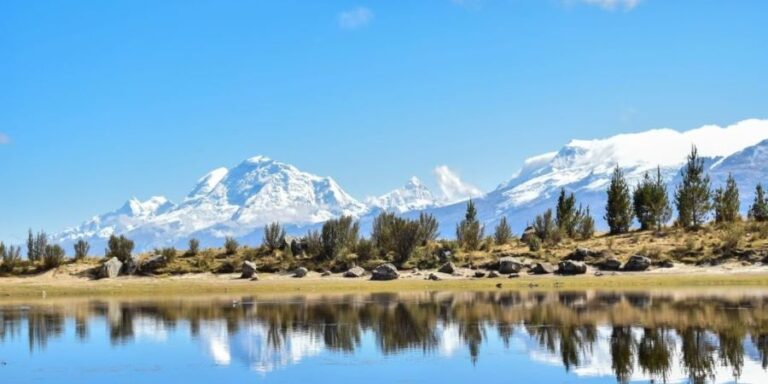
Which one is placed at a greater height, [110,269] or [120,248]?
[120,248]

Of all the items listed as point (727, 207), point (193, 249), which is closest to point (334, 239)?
point (193, 249)

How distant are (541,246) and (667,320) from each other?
137 feet

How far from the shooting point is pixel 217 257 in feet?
264

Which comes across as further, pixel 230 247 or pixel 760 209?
pixel 760 209

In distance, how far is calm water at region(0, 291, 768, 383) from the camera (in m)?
26.3

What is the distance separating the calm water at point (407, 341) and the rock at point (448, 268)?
765 inches

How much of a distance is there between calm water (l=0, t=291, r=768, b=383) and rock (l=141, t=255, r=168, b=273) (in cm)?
2414

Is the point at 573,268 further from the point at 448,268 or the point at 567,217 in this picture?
the point at 567,217

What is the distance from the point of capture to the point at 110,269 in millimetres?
74812

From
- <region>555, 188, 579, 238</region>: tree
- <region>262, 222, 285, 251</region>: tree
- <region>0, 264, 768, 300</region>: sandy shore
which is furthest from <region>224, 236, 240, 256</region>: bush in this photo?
<region>555, 188, 579, 238</region>: tree

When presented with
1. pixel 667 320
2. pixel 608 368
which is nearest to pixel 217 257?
pixel 667 320

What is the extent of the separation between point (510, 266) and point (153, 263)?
2956cm

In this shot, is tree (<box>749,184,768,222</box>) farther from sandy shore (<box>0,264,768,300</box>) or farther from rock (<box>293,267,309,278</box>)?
rock (<box>293,267,309,278</box>)

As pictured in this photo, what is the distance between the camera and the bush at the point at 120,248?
262 ft
